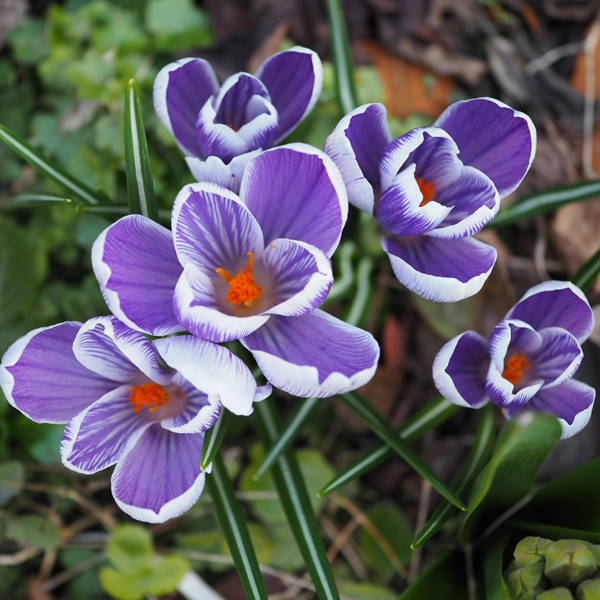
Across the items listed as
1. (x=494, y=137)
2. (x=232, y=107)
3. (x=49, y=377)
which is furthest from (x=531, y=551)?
(x=232, y=107)

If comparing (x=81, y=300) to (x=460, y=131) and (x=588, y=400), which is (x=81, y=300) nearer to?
(x=460, y=131)

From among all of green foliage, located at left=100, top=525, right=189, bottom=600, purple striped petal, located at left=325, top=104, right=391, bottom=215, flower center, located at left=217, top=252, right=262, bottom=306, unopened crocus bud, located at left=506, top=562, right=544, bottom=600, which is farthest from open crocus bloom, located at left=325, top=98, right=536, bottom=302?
green foliage, located at left=100, top=525, right=189, bottom=600

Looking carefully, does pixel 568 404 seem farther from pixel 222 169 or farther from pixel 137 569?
pixel 137 569

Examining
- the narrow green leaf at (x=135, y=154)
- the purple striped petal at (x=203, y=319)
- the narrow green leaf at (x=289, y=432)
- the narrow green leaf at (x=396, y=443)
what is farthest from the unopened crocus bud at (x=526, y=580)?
the narrow green leaf at (x=135, y=154)

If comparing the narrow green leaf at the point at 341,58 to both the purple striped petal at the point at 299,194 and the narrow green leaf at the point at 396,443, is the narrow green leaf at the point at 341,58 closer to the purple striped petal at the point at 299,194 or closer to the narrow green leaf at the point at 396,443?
the purple striped petal at the point at 299,194

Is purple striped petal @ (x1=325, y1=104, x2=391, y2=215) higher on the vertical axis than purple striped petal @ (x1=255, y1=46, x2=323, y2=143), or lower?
lower

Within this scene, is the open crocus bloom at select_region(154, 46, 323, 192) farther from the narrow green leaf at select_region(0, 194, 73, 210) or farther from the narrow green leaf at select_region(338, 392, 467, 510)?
the narrow green leaf at select_region(338, 392, 467, 510)
